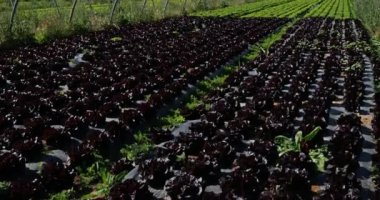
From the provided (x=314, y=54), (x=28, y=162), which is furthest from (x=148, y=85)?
(x=314, y=54)

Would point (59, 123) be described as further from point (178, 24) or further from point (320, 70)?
Answer: point (178, 24)

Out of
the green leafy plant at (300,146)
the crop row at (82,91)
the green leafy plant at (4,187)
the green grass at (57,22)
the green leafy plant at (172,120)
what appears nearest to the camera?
the green leafy plant at (4,187)

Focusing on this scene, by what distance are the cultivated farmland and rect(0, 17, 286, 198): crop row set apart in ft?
0.09

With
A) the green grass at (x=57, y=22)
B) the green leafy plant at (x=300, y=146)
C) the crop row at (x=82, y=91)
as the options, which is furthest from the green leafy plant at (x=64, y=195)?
the green grass at (x=57, y=22)

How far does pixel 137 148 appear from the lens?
7324mm

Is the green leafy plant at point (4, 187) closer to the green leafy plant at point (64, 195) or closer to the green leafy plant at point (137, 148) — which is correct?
the green leafy plant at point (64, 195)

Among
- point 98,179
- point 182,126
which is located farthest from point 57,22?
point 98,179

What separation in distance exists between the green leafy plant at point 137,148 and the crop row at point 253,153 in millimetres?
168

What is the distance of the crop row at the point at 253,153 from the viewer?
542 cm

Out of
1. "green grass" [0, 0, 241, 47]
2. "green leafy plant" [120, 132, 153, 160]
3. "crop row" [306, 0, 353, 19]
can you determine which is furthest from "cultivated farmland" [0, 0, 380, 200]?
"crop row" [306, 0, 353, 19]

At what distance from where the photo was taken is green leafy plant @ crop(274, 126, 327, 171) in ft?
21.4

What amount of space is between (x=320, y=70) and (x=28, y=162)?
964cm

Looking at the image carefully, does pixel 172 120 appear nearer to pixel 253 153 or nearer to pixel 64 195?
pixel 253 153

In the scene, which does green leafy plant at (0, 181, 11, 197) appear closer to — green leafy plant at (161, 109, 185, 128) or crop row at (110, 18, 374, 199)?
crop row at (110, 18, 374, 199)
